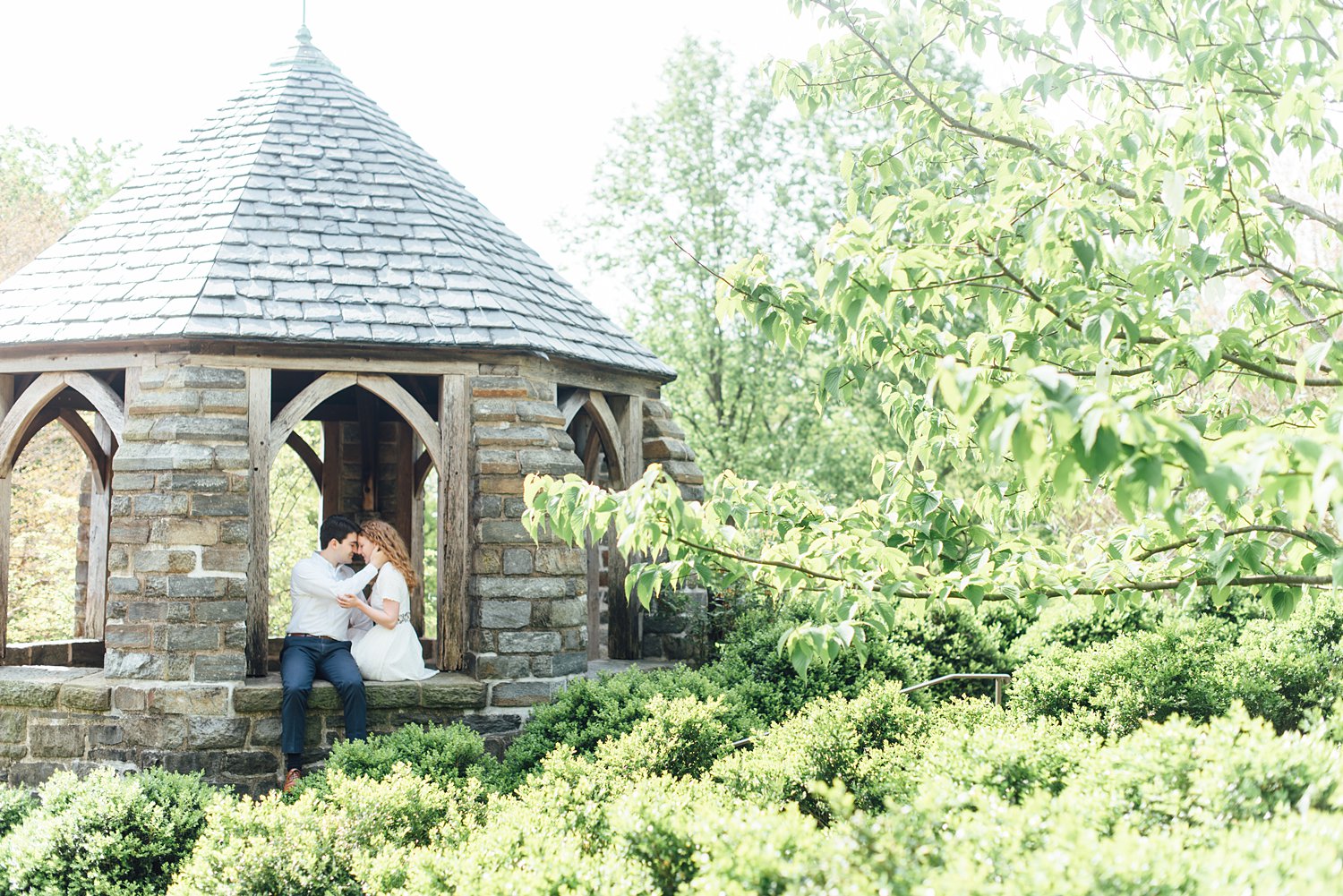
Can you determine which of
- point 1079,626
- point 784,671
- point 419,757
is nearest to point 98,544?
point 419,757

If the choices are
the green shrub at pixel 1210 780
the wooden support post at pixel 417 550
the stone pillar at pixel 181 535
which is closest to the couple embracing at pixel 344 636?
the stone pillar at pixel 181 535

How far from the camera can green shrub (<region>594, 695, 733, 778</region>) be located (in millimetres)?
4797

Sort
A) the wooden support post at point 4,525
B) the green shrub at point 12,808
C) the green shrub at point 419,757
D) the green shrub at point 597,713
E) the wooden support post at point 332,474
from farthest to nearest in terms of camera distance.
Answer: the wooden support post at point 332,474 < the wooden support post at point 4,525 < the green shrub at point 597,713 < the green shrub at point 12,808 < the green shrub at point 419,757

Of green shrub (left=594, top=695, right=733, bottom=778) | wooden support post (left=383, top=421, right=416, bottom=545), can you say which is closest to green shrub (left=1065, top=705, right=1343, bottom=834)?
green shrub (left=594, top=695, right=733, bottom=778)

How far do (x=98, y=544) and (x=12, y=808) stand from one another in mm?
4425

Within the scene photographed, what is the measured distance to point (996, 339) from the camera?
386 cm

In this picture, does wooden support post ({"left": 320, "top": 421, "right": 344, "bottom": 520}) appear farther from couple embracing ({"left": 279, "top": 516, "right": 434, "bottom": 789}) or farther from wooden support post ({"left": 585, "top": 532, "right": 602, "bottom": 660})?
couple embracing ({"left": 279, "top": 516, "right": 434, "bottom": 789})

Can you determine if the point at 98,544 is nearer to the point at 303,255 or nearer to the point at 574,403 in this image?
the point at 303,255

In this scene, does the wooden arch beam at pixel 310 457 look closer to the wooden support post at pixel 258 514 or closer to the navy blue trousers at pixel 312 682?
the wooden support post at pixel 258 514

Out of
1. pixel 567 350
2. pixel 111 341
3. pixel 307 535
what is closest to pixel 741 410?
pixel 307 535

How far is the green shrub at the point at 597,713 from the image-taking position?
227 inches

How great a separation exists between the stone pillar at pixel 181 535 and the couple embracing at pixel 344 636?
38 cm

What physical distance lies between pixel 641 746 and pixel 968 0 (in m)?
3.46

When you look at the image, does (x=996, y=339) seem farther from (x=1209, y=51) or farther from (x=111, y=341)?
(x=111, y=341)
